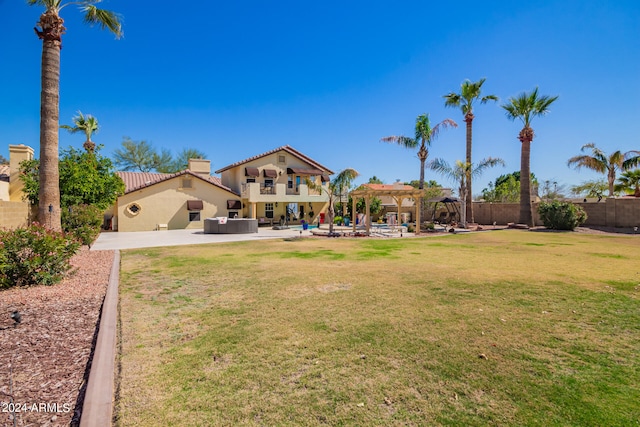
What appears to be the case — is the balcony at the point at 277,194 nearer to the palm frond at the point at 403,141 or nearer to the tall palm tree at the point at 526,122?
the palm frond at the point at 403,141

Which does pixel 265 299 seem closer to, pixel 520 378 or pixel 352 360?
pixel 352 360

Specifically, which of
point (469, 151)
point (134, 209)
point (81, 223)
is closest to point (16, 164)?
point (134, 209)

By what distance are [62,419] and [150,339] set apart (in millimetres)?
1653

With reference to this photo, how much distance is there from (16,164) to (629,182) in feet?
156

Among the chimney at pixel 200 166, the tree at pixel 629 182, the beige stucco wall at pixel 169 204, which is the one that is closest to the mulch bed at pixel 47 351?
the beige stucco wall at pixel 169 204

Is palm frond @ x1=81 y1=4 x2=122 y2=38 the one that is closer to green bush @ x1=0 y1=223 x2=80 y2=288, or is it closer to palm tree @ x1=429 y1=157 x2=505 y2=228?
green bush @ x1=0 y1=223 x2=80 y2=288

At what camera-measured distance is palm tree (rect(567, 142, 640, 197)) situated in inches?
1061

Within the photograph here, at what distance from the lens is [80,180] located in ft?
57.9

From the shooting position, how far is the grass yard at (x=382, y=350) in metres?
2.82

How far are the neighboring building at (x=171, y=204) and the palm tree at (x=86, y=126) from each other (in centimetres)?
397

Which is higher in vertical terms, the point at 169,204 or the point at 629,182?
the point at 629,182

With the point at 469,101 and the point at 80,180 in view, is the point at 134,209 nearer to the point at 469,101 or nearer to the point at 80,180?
the point at 80,180

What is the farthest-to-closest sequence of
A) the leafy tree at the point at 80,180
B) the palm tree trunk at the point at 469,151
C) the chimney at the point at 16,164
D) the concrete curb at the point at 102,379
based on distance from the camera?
the palm tree trunk at the point at 469,151 < the chimney at the point at 16,164 < the leafy tree at the point at 80,180 < the concrete curb at the point at 102,379

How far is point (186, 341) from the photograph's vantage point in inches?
171
